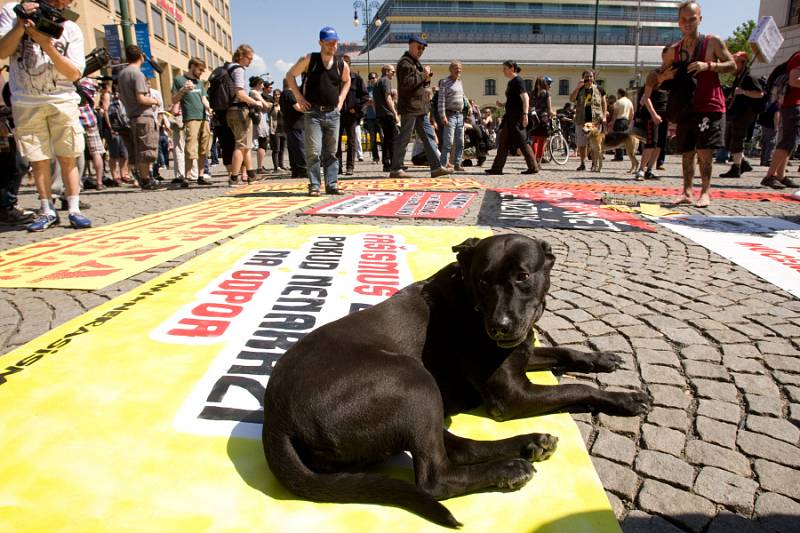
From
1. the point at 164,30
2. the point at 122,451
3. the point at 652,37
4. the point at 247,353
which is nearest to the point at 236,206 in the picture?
the point at 247,353

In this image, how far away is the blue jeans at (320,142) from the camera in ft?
26.6

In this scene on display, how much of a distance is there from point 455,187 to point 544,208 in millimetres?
2615

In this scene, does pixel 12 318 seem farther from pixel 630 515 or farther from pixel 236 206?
pixel 236 206

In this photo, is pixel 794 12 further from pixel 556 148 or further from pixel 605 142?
pixel 605 142

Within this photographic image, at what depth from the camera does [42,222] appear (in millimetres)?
5945

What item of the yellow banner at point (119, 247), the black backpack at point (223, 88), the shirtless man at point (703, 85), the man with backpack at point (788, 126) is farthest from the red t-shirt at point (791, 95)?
the black backpack at point (223, 88)

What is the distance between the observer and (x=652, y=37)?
79.3m

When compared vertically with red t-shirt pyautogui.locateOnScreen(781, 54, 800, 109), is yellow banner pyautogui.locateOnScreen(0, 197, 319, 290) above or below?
below

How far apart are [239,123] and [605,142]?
924 cm

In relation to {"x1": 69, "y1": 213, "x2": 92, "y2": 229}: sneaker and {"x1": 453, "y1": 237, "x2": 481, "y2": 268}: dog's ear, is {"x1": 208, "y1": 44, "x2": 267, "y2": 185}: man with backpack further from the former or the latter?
{"x1": 453, "y1": 237, "x2": 481, "y2": 268}: dog's ear

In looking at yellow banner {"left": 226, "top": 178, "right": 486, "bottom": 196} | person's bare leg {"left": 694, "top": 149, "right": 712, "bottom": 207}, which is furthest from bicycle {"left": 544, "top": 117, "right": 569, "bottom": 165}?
person's bare leg {"left": 694, "top": 149, "right": 712, "bottom": 207}

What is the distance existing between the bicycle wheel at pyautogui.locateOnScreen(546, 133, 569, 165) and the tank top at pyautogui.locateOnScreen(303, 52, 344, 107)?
10204 millimetres

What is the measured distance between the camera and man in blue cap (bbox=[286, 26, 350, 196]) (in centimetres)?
793

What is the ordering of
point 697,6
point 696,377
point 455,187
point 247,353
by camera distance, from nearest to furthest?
point 696,377
point 247,353
point 697,6
point 455,187
